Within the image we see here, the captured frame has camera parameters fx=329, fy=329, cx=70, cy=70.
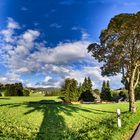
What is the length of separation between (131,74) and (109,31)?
561 centimetres

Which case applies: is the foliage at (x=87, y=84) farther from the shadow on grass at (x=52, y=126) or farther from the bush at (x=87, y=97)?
the shadow on grass at (x=52, y=126)

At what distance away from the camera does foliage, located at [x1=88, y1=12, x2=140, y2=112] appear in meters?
35.3

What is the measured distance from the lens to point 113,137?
15.9m

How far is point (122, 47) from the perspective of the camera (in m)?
37.2

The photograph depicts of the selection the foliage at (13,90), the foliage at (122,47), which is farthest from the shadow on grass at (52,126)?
the foliage at (13,90)

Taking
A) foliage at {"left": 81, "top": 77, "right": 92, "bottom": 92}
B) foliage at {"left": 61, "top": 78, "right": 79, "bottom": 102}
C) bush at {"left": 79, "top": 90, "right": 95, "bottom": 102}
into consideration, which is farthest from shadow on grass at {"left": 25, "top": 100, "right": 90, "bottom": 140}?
foliage at {"left": 81, "top": 77, "right": 92, "bottom": 92}

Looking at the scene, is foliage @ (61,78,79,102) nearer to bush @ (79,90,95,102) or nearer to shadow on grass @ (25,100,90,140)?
bush @ (79,90,95,102)

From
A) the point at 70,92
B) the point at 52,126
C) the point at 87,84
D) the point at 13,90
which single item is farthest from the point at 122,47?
the point at 87,84

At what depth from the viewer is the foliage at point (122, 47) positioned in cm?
3534

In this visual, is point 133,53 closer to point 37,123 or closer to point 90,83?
point 37,123

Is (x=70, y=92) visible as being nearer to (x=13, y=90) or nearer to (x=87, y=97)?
(x=87, y=97)

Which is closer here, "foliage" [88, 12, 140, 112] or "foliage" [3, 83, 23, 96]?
"foliage" [88, 12, 140, 112]

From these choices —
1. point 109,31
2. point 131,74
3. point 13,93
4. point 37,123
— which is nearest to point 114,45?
point 109,31

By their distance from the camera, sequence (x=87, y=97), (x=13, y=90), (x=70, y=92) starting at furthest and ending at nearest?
(x=13, y=90) → (x=87, y=97) → (x=70, y=92)
